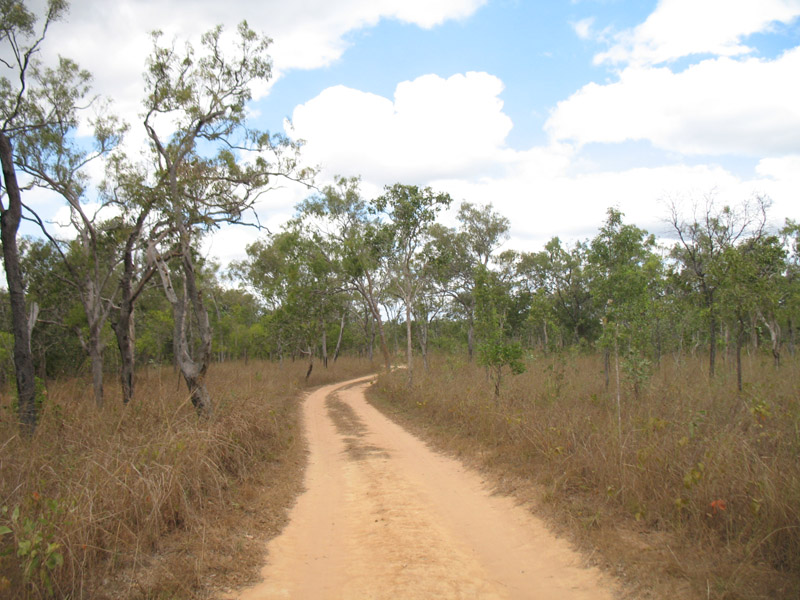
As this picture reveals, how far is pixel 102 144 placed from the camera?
1385 centimetres

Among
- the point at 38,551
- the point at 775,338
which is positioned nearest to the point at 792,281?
the point at 775,338

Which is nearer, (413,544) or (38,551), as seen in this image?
(38,551)

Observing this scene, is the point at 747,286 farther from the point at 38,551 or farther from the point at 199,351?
the point at 38,551

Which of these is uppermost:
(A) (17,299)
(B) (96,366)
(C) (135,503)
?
(A) (17,299)

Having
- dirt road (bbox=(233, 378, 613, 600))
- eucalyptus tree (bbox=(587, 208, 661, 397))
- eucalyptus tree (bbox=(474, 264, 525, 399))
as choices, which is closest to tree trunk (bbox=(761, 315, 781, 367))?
eucalyptus tree (bbox=(587, 208, 661, 397))

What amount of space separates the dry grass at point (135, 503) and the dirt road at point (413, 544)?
0.42 meters

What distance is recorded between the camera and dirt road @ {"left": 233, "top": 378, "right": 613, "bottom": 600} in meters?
4.58

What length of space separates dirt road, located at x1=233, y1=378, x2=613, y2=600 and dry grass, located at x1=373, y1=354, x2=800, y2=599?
1.65 feet

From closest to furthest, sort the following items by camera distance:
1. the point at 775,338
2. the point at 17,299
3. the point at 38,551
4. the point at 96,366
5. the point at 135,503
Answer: the point at 38,551, the point at 135,503, the point at 17,299, the point at 96,366, the point at 775,338

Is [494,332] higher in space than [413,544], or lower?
higher

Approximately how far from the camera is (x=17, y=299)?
8.23 meters

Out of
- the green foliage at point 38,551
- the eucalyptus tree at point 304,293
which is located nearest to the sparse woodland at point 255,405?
the green foliage at point 38,551

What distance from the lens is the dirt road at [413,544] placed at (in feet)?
15.0

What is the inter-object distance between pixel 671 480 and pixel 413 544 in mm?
2998
